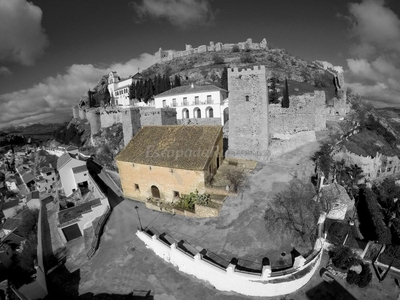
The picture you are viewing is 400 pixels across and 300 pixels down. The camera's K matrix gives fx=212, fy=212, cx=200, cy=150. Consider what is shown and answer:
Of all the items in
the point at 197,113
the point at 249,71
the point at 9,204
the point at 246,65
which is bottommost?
the point at 9,204

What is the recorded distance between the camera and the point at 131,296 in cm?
1070

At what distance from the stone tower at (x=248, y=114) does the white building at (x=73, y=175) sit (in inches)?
768

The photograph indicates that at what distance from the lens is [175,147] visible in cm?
1762

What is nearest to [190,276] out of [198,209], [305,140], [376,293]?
[198,209]

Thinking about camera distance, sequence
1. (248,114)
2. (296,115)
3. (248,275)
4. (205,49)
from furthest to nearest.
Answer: (205,49)
(296,115)
(248,114)
(248,275)

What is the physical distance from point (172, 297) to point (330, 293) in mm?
7414

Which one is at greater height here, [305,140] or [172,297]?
[305,140]

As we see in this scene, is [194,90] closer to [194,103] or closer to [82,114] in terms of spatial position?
[194,103]

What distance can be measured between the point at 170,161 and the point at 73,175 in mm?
18482

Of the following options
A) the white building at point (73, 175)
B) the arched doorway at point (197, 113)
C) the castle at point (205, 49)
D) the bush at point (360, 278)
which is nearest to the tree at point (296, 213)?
the bush at point (360, 278)

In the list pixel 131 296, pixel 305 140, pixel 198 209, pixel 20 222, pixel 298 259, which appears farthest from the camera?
pixel 20 222

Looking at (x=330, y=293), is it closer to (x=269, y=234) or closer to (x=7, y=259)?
(x=269, y=234)

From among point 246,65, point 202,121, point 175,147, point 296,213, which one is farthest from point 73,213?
point 246,65

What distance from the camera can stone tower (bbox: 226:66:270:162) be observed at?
60.9 ft
